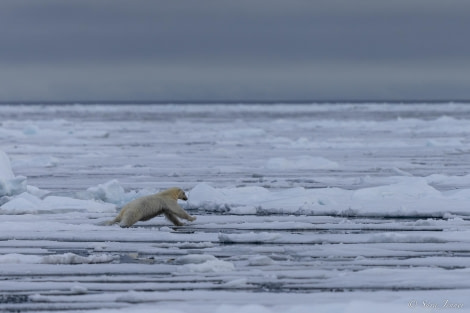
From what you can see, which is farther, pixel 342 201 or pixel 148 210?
pixel 342 201

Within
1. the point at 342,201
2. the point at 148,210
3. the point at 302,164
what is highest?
the point at 148,210

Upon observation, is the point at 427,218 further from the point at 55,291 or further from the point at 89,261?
the point at 55,291

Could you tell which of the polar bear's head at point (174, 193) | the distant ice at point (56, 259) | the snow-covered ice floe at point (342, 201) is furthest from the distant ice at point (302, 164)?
the distant ice at point (56, 259)

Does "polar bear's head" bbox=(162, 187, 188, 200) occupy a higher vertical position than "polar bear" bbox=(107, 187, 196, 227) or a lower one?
higher

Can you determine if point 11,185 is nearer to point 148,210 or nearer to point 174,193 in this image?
point 174,193

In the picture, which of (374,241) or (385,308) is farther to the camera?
(374,241)

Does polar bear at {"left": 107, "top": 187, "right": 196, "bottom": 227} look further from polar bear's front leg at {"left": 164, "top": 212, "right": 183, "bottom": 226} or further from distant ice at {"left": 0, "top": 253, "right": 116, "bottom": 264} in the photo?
distant ice at {"left": 0, "top": 253, "right": 116, "bottom": 264}

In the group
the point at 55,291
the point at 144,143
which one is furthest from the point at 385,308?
the point at 144,143

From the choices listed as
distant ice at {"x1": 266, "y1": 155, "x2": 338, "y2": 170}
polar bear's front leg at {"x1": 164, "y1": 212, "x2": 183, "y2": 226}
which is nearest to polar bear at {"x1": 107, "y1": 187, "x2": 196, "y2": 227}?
polar bear's front leg at {"x1": 164, "y1": 212, "x2": 183, "y2": 226}

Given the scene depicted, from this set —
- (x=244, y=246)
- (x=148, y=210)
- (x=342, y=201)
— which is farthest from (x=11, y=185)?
(x=244, y=246)

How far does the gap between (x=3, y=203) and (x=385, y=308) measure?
620cm

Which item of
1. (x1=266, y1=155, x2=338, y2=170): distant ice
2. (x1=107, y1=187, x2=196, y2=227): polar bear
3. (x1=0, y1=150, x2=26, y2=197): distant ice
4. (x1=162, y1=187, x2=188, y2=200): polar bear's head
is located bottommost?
(x1=266, y1=155, x2=338, y2=170): distant ice

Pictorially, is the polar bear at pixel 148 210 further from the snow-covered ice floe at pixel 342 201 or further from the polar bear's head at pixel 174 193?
the snow-covered ice floe at pixel 342 201

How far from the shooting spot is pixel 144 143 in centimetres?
2538
